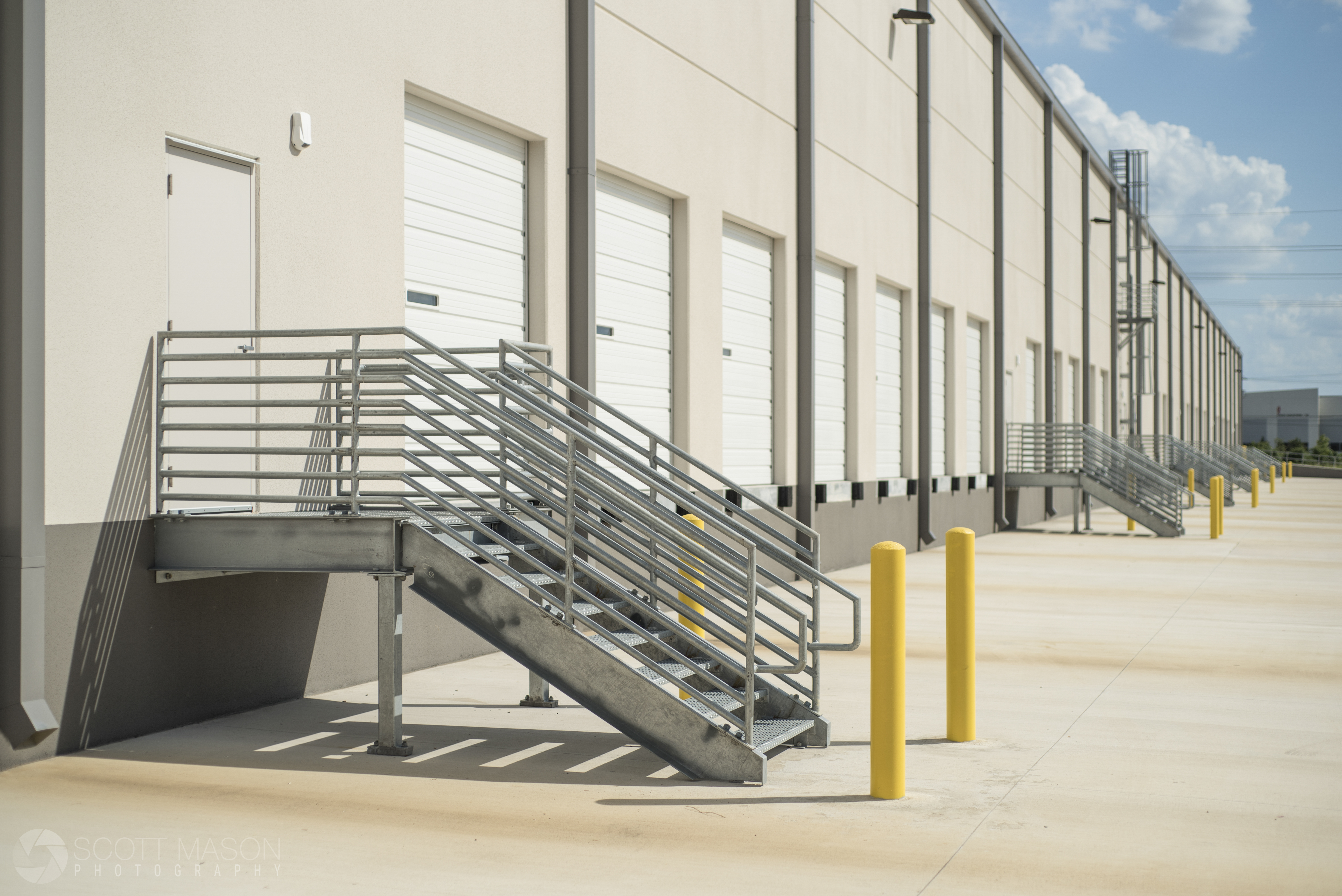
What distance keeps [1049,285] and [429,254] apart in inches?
1042

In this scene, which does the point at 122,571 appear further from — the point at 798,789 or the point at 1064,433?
the point at 1064,433

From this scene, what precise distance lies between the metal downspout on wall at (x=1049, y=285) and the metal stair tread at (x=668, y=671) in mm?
26915

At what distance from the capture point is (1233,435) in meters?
105

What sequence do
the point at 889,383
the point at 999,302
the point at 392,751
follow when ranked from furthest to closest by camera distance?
the point at 999,302
the point at 889,383
the point at 392,751

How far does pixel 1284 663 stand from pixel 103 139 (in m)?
10.1

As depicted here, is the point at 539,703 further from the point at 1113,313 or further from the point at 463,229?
the point at 1113,313

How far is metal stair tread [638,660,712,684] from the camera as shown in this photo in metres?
7.12

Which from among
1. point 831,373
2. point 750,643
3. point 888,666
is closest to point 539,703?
point 750,643

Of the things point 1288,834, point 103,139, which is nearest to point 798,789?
point 1288,834

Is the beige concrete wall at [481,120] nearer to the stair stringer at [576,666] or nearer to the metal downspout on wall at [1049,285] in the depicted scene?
the stair stringer at [576,666]

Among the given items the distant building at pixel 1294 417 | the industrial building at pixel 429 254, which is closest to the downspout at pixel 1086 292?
the industrial building at pixel 429 254

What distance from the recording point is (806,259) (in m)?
18.3

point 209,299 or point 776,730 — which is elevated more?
point 209,299

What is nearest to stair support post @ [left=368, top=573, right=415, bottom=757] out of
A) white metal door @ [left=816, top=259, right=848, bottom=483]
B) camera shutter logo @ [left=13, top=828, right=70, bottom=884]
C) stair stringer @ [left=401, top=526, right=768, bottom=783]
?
stair stringer @ [left=401, top=526, right=768, bottom=783]
